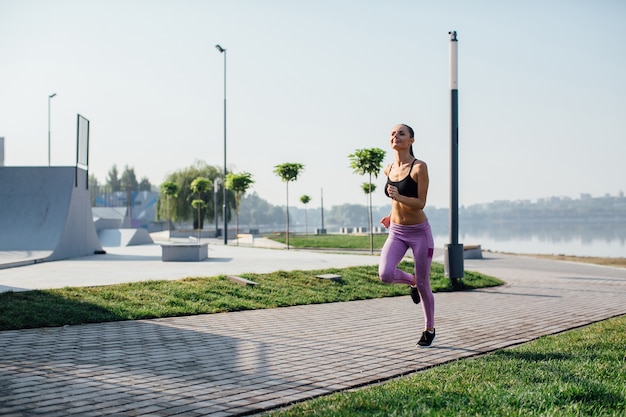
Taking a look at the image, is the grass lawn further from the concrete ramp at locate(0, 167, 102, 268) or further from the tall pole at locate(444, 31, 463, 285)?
the concrete ramp at locate(0, 167, 102, 268)

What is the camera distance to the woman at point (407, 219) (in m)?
5.92

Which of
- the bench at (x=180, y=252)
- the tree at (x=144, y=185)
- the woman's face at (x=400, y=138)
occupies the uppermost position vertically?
the tree at (x=144, y=185)

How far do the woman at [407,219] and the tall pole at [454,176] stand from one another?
5.81 meters

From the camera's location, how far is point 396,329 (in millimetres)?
7293

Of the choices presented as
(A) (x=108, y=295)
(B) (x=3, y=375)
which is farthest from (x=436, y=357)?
(A) (x=108, y=295)

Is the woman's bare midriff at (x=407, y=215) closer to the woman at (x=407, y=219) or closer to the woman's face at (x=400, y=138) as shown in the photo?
the woman at (x=407, y=219)

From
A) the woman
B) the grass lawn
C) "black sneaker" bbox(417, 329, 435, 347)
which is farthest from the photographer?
the grass lawn

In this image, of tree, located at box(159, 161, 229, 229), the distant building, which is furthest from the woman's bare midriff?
the distant building

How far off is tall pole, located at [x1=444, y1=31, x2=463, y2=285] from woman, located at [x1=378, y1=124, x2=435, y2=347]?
19.0ft

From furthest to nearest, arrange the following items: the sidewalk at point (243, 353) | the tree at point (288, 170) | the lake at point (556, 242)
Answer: the lake at point (556, 242) → the tree at point (288, 170) → the sidewalk at point (243, 353)

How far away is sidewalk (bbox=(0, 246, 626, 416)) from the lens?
415 centimetres

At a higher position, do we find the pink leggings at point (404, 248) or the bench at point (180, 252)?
the pink leggings at point (404, 248)

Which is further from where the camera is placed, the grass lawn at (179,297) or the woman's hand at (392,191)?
the grass lawn at (179,297)

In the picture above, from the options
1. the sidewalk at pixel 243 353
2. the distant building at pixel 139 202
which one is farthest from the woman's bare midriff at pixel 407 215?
the distant building at pixel 139 202
